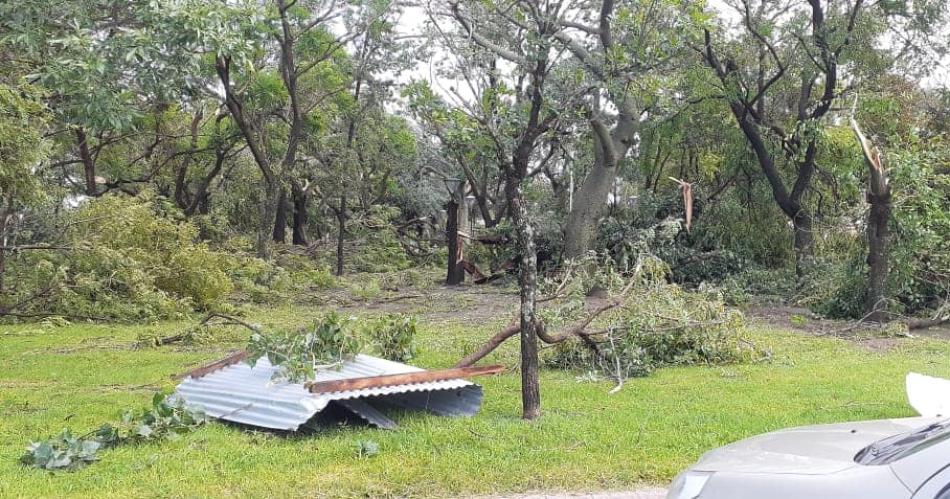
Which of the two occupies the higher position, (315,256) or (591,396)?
(315,256)

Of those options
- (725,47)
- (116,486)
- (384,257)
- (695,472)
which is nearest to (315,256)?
(384,257)

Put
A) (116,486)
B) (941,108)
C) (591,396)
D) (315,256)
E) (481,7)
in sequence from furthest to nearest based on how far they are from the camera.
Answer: (315,256)
(941,108)
(481,7)
(591,396)
(116,486)

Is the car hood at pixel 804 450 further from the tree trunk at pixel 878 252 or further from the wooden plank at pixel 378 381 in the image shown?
the tree trunk at pixel 878 252

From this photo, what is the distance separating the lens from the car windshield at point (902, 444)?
120 inches

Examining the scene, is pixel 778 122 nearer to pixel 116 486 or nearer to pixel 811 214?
pixel 811 214

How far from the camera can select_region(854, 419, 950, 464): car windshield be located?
306 centimetres

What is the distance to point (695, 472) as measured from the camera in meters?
3.60

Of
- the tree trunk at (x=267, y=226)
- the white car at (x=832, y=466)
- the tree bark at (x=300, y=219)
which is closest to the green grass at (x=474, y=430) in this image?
the white car at (x=832, y=466)

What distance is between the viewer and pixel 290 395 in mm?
6879

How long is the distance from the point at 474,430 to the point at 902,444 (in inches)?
156

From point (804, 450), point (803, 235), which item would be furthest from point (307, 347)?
point (803, 235)

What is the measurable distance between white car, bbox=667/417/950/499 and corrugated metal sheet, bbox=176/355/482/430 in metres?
3.56

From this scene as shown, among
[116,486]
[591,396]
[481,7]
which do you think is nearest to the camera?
[116,486]

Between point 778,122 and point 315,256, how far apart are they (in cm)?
1434
